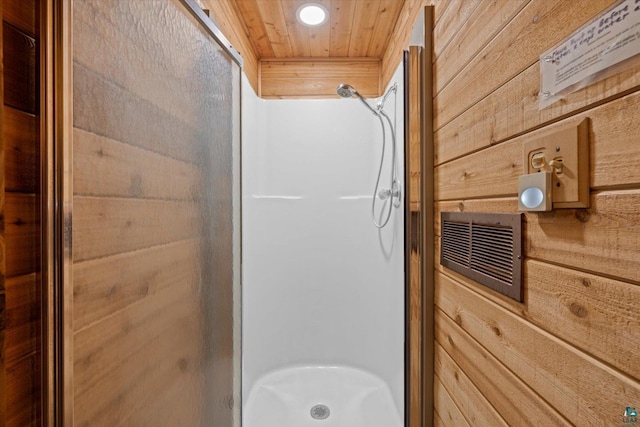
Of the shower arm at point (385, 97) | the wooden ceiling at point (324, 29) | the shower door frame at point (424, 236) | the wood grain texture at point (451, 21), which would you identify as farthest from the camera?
the wooden ceiling at point (324, 29)

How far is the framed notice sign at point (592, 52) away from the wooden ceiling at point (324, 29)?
1473 millimetres

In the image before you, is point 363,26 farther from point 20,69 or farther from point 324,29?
point 20,69

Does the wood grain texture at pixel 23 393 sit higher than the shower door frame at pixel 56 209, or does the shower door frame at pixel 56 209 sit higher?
the shower door frame at pixel 56 209

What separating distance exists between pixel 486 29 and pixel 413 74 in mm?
465

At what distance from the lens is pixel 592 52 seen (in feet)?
1.65

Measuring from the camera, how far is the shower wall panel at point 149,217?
61 cm

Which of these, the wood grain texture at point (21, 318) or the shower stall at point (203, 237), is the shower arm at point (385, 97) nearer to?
the shower stall at point (203, 237)

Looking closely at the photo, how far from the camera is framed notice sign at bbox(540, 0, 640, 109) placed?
1.44ft

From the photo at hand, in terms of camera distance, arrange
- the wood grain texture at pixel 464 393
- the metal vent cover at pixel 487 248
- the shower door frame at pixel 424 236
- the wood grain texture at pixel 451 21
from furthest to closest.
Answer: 1. the shower door frame at pixel 424 236
2. the wood grain texture at pixel 451 21
3. the wood grain texture at pixel 464 393
4. the metal vent cover at pixel 487 248

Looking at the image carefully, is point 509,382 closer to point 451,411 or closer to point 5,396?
point 451,411

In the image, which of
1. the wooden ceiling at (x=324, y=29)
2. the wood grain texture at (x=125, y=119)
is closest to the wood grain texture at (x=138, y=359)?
the wood grain texture at (x=125, y=119)

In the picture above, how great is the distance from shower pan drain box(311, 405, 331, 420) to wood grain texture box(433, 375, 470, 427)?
0.84 m

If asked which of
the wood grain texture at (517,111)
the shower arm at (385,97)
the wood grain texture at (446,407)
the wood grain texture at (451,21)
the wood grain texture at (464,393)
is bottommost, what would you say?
the wood grain texture at (446,407)

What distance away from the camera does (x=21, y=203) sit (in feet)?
1.67
